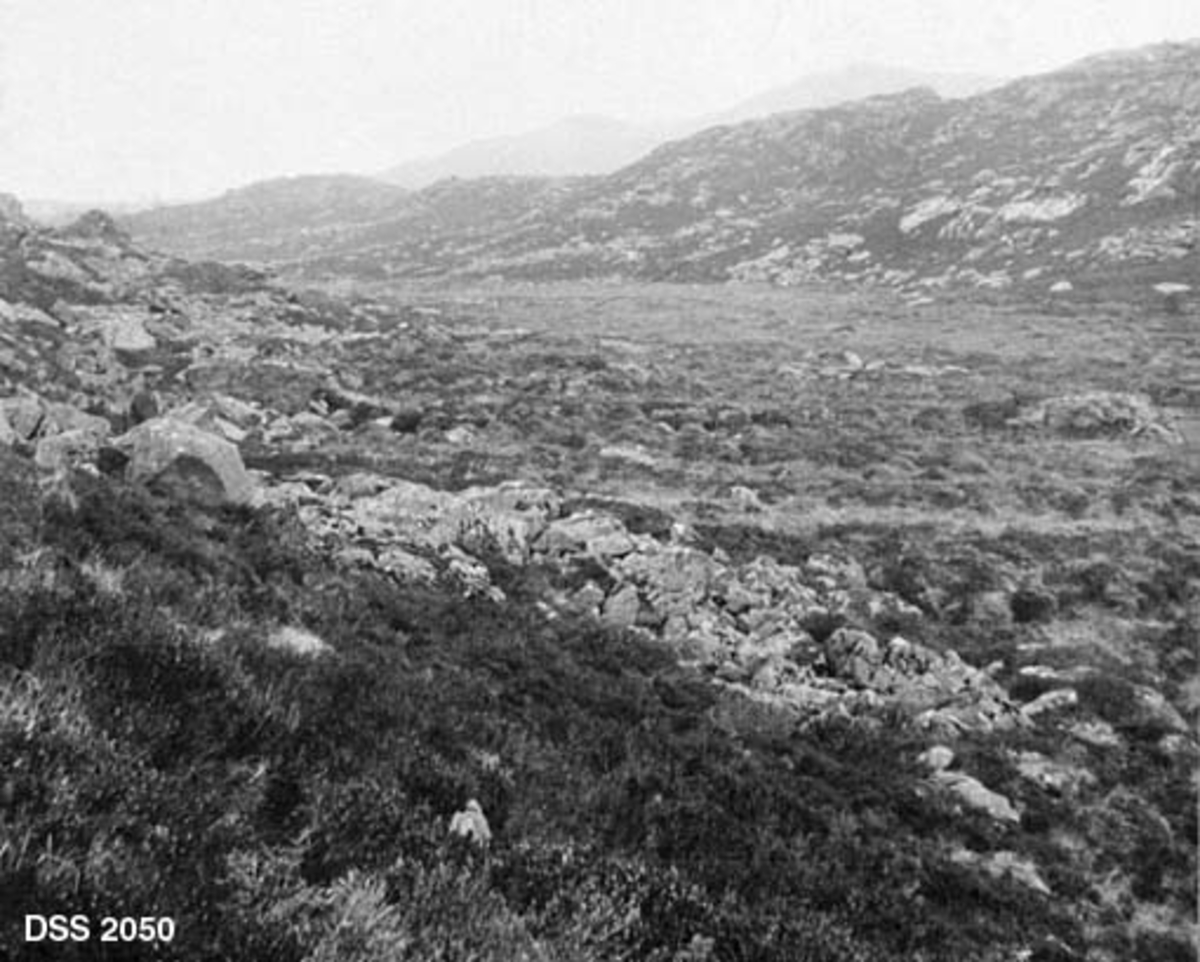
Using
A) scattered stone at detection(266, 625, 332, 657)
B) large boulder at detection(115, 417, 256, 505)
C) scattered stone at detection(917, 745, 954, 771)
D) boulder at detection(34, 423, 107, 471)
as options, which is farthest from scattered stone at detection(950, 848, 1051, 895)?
boulder at detection(34, 423, 107, 471)

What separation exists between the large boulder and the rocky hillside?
60192 mm

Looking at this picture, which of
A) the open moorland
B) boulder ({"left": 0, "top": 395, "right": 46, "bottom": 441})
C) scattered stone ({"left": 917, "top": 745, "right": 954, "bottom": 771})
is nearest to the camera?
the open moorland

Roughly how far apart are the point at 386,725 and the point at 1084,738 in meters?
10.1

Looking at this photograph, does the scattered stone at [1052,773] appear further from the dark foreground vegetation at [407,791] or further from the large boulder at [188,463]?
the large boulder at [188,463]

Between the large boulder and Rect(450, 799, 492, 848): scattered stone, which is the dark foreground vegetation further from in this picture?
the large boulder

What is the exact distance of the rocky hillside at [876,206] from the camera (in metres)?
68.9

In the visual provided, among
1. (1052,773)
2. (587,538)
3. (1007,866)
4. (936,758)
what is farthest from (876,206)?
(1007,866)

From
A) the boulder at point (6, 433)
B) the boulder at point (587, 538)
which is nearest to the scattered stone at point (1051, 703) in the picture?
the boulder at point (587, 538)

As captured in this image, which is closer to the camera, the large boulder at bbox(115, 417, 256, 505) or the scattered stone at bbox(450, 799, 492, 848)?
the scattered stone at bbox(450, 799, 492, 848)

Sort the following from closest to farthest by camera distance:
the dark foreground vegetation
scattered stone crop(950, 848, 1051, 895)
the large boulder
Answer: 1. the dark foreground vegetation
2. scattered stone crop(950, 848, 1051, 895)
3. the large boulder

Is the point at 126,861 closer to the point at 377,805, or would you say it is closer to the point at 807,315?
the point at 377,805

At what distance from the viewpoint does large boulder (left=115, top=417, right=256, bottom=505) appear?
12.6 m

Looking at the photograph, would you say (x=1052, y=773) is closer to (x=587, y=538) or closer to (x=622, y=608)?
(x=622, y=608)

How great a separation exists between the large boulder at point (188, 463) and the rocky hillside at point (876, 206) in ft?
197
